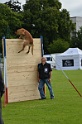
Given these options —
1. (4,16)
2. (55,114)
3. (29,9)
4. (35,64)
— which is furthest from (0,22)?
(55,114)

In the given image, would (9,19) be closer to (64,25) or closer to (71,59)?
(64,25)

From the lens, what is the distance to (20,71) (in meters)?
16.3

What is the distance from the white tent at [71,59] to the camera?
53.3 meters

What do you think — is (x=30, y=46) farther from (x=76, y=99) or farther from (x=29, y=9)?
(x=29, y=9)

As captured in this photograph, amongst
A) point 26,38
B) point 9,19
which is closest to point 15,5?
point 9,19

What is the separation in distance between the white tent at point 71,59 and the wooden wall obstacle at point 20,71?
3634cm

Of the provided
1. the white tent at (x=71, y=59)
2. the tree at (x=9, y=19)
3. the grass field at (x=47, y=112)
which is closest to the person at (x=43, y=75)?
the grass field at (x=47, y=112)

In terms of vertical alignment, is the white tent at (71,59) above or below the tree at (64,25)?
below

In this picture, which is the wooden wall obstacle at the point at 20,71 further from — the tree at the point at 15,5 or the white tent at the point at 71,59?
the tree at the point at 15,5

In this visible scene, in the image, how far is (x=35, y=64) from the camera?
1688 cm

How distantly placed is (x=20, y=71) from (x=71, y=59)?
38358 mm

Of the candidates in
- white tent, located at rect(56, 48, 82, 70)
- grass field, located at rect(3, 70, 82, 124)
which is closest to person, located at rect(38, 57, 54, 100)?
grass field, located at rect(3, 70, 82, 124)

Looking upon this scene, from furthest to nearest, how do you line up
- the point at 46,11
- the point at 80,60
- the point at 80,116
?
the point at 46,11, the point at 80,60, the point at 80,116

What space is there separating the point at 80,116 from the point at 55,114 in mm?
917
